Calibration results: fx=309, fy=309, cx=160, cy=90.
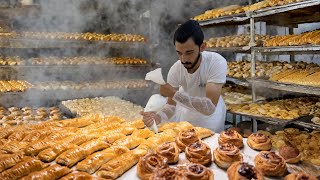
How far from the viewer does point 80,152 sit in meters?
2.26

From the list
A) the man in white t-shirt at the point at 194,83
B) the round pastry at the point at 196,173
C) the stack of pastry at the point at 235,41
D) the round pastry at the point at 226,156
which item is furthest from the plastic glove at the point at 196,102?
the stack of pastry at the point at 235,41

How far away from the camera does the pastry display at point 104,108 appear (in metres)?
4.70

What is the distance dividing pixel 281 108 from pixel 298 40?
100cm

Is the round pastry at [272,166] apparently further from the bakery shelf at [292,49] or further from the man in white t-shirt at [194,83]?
the bakery shelf at [292,49]

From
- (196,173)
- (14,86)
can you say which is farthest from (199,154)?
(14,86)

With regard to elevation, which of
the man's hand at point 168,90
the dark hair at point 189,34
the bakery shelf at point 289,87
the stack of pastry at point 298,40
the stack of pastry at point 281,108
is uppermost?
the dark hair at point 189,34

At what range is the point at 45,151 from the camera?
230 cm

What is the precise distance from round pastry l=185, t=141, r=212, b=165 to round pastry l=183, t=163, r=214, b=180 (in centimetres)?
22

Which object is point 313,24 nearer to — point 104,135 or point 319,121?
point 319,121

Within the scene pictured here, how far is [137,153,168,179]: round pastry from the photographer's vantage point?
1.92 metres

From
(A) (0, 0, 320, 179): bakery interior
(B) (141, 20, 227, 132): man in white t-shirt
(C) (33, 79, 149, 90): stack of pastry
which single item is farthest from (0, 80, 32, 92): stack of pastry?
(B) (141, 20, 227, 132): man in white t-shirt

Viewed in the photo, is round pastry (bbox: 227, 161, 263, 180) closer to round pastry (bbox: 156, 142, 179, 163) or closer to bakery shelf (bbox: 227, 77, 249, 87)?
round pastry (bbox: 156, 142, 179, 163)

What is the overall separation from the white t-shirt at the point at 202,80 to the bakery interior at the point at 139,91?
0.69m

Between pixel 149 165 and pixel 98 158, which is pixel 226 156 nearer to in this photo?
Answer: pixel 149 165
